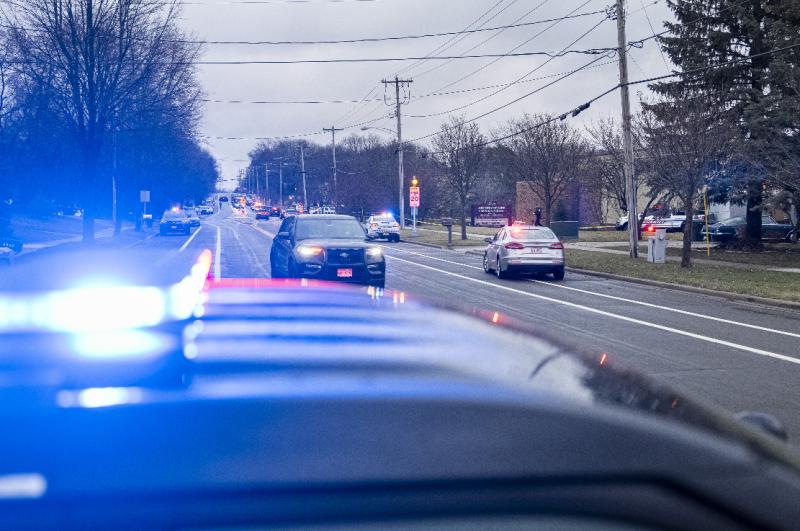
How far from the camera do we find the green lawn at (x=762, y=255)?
28938mm

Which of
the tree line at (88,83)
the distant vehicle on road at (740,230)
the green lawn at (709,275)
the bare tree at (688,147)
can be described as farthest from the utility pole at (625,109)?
the tree line at (88,83)

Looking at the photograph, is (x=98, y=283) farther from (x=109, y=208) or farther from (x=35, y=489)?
(x=109, y=208)

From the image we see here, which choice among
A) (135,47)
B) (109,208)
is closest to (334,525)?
(135,47)

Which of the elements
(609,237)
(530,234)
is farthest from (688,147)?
(609,237)

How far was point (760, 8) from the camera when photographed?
32.2 m

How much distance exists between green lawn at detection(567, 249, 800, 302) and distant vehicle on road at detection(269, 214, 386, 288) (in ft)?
28.3

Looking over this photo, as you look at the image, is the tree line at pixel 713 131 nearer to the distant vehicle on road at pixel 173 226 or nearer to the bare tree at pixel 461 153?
the bare tree at pixel 461 153

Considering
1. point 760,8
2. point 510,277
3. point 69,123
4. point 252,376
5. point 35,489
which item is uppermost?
point 760,8

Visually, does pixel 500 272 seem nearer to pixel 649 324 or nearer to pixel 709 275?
pixel 709 275

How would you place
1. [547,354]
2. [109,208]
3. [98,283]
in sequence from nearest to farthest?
[547,354] → [98,283] → [109,208]

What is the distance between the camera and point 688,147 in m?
25.3

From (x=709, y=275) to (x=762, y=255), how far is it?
9.78 meters

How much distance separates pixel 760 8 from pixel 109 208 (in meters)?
60.6

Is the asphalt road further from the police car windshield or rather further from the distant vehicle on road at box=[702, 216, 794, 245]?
the distant vehicle on road at box=[702, 216, 794, 245]
